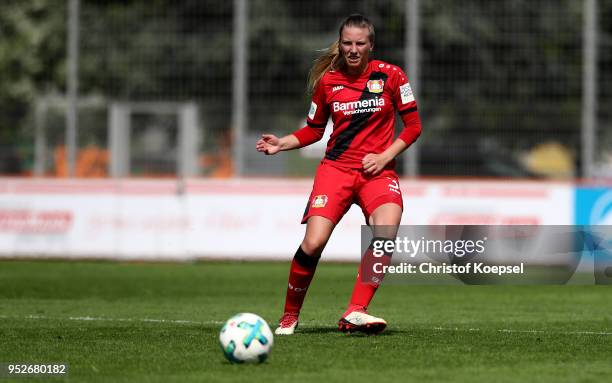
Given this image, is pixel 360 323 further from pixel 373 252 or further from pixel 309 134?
pixel 309 134

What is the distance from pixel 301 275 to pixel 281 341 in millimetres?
623

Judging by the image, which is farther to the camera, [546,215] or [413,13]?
[413,13]

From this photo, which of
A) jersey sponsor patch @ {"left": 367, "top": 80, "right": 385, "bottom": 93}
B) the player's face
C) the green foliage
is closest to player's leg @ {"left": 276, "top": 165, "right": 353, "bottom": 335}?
jersey sponsor patch @ {"left": 367, "top": 80, "right": 385, "bottom": 93}

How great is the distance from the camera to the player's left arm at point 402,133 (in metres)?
8.93

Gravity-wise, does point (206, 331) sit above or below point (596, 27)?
below

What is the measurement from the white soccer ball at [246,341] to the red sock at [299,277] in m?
1.53

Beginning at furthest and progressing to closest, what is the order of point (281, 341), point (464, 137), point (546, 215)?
point (464, 137), point (546, 215), point (281, 341)

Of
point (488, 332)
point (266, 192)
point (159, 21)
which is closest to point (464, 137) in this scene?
point (266, 192)

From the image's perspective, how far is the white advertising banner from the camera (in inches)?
747

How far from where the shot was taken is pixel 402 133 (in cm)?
909

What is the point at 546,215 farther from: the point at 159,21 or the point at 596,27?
the point at 159,21

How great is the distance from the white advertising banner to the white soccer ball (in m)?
11.3

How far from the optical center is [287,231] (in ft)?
62.2

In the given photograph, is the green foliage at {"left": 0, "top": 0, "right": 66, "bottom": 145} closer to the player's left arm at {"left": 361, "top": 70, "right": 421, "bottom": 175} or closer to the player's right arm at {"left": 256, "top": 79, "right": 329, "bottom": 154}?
the player's right arm at {"left": 256, "top": 79, "right": 329, "bottom": 154}
